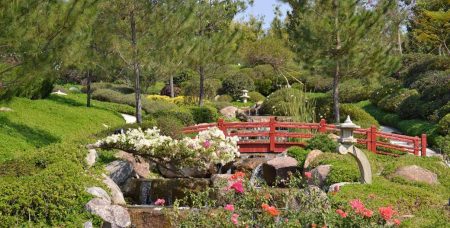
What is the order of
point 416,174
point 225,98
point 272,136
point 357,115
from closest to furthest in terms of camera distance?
point 416,174
point 272,136
point 357,115
point 225,98

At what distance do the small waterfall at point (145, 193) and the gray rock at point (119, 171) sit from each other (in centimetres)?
50

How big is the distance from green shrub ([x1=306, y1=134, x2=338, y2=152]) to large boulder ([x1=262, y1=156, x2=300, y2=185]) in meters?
0.95

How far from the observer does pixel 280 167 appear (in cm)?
1627

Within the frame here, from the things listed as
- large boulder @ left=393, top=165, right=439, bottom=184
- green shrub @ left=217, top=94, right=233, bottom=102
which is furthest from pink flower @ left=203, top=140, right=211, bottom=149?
green shrub @ left=217, top=94, right=233, bottom=102

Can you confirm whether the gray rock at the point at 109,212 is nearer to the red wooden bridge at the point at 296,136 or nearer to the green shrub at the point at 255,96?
the red wooden bridge at the point at 296,136

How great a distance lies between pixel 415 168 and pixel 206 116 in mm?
13666

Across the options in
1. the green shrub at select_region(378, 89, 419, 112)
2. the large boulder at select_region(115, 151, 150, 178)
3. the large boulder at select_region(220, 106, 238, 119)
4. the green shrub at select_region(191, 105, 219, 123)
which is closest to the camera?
the large boulder at select_region(115, 151, 150, 178)

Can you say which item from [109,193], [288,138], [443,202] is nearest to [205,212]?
[109,193]

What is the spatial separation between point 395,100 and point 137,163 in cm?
1771

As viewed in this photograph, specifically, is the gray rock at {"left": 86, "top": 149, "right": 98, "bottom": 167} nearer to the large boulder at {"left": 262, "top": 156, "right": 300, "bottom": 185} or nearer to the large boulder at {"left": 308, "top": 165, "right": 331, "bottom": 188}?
the large boulder at {"left": 262, "top": 156, "right": 300, "bottom": 185}

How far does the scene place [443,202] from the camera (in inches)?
443

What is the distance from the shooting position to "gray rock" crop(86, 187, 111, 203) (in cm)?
1137

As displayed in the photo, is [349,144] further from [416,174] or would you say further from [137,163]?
[137,163]

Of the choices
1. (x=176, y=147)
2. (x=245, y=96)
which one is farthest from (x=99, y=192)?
(x=245, y=96)
